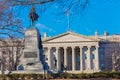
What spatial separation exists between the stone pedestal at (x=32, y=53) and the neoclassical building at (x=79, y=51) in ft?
248

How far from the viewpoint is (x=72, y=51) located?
111062 millimetres

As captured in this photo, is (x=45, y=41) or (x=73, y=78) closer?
(x=73, y=78)

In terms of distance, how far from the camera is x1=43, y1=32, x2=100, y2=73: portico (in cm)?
10998

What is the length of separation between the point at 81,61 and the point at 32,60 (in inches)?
3051

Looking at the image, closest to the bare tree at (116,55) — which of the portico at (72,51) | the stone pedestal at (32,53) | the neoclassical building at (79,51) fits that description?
the neoclassical building at (79,51)

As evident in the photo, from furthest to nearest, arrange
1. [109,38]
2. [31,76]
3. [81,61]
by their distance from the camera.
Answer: [109,38], [81,61], [31,76]

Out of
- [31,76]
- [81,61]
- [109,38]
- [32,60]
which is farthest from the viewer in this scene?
[109,38]

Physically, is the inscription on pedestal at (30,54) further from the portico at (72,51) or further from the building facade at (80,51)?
the portico at (72,51)

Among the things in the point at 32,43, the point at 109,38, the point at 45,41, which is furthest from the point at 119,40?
the point at 32,43

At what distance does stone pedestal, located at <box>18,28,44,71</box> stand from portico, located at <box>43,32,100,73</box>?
76.0 metres

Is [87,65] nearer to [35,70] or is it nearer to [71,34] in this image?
[71,34]

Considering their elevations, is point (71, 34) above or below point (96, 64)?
above

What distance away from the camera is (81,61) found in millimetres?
108812

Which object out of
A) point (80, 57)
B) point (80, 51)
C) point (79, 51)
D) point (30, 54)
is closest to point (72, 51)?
point (80, 51)
